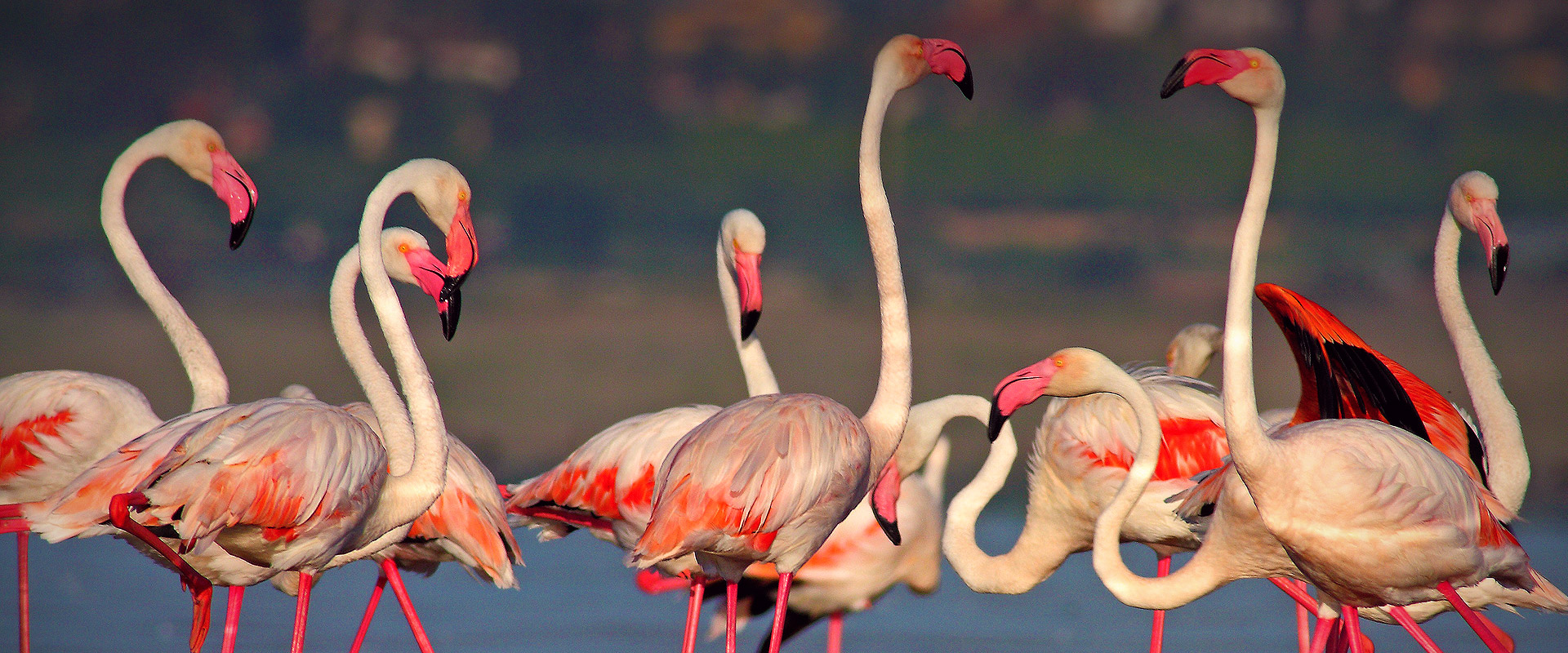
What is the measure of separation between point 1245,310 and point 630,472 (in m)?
1.91

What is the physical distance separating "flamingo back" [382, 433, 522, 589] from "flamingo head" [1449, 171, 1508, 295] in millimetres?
2992

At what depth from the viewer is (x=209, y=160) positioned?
453 cm

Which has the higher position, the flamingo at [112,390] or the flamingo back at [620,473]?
the flamingo at [112,390]

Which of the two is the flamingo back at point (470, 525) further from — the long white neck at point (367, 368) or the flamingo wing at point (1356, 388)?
the flamingo wing at point (1356, 388)

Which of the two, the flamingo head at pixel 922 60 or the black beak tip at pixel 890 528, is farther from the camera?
the black beak tip at pixel 890 528

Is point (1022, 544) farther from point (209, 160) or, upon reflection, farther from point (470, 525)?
point (209, 160)

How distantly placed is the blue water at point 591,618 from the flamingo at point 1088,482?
922mm

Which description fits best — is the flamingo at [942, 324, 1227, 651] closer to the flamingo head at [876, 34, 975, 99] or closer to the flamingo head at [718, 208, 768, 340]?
the flamingo head at [718, 208, 768, 340]

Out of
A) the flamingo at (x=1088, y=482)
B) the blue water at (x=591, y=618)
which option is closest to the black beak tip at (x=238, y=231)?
the blue water at (x=591, y=618)

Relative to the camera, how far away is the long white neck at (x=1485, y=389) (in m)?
4.13

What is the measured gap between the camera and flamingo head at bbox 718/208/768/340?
14.7ft

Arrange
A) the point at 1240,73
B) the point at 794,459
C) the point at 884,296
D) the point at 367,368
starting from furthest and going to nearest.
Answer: the point at 884,296 → the point at 367,368 → the point at 794,459 → the point at 1240,73

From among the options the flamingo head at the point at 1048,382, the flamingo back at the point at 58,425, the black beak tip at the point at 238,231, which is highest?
the black beak tip at the point at 238,231

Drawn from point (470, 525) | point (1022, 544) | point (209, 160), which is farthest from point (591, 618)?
point (209, 160)
